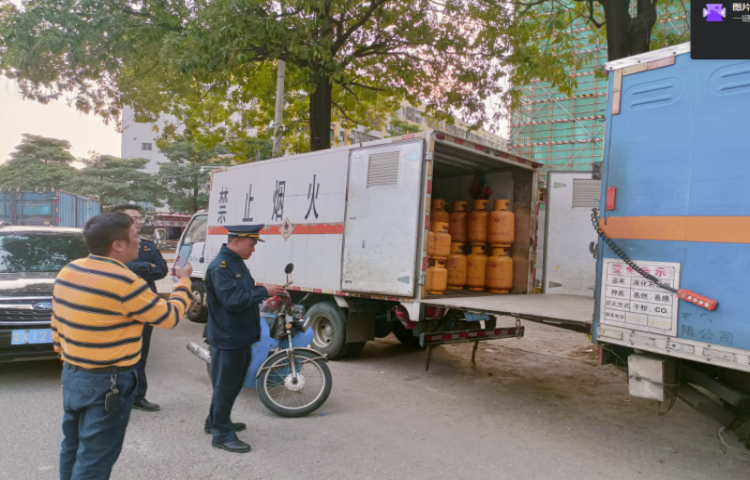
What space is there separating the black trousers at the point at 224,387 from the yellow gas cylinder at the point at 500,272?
411cm

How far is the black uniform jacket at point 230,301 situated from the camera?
3857 mm

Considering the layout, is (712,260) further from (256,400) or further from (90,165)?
(90,165)

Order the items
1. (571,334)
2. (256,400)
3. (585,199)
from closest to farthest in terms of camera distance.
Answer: (256,400), (585,199), (571,334)

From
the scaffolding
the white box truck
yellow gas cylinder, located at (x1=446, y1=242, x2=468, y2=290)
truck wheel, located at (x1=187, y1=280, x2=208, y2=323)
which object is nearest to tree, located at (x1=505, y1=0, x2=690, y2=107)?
the white box truck

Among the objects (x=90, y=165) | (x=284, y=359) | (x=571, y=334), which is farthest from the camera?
(x=90, y=165)

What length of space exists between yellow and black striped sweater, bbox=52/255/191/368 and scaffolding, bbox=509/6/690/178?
1883cm

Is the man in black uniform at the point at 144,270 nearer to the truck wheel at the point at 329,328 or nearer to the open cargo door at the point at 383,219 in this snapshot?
the open cargo door at the point at 383,219

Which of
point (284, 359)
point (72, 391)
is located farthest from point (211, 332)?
point (72, 391)

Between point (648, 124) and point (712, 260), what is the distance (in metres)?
1.10

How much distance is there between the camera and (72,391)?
253 centimetres

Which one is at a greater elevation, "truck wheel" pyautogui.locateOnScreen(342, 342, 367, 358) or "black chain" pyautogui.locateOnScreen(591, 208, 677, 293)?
"black chain" pyautogui.locateOnScreen(591, 208, 677, 293)

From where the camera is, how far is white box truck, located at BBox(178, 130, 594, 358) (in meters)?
5.87

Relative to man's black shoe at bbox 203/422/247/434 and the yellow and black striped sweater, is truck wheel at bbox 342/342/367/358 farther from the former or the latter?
the yellow and black striped sweater

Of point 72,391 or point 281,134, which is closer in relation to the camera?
point 72,391
